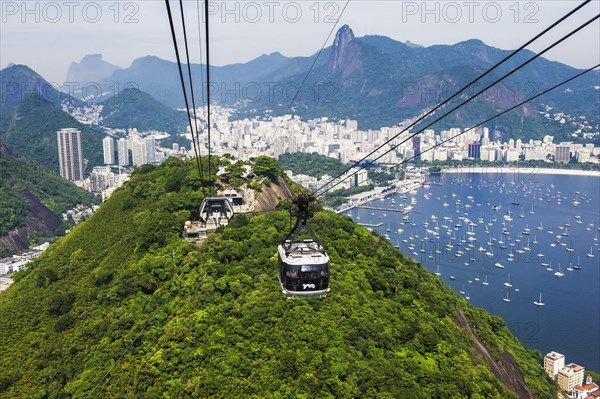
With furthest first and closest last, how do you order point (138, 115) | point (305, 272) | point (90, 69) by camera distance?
1. point (90, 69)
2. point (138, 115)
3. point (305, 272)

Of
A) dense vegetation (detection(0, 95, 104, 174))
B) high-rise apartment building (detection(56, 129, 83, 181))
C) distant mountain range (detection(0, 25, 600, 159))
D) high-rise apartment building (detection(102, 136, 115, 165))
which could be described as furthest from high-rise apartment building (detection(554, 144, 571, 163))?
high-rise apartment building (detection(56, 129, 83, 181))

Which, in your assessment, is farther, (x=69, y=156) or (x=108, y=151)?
(x=108, y=151)

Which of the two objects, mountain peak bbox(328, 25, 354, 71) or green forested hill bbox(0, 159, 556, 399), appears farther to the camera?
mountain peak bbox(328, 25, 354, 71)

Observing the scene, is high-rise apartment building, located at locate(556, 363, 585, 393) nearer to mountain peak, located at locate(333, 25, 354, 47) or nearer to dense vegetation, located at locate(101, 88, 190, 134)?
dense vegetation, located at locate(101, 88, 190, 134)

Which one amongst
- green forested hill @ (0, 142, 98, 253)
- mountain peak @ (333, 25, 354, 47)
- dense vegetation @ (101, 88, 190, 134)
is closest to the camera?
green forested hill @ (0, 142, 98, 253)

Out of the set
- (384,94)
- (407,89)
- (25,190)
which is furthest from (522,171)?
(25,190)

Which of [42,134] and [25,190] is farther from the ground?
[42,134]

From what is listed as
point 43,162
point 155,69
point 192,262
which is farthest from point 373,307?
point 155,69

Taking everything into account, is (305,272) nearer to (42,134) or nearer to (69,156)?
(69,156)
